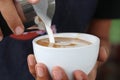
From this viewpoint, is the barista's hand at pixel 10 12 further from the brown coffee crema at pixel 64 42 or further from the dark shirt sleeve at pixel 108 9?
the dark shirt sleeve at pixel 108 9

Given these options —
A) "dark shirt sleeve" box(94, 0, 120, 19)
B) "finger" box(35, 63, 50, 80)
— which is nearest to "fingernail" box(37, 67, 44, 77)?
"finger" box(35, 63, 50, 80)

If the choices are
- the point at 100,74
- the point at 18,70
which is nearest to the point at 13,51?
the point at 18,70

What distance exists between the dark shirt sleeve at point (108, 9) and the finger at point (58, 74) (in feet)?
1.19

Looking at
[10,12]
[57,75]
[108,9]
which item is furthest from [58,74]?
[108,9]

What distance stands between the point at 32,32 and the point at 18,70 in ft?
0.37

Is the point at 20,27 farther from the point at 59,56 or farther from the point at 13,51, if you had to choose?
the point at 13,51

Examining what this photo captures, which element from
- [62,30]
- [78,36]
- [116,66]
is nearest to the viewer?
[78,36]

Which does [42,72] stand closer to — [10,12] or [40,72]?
[40,72]

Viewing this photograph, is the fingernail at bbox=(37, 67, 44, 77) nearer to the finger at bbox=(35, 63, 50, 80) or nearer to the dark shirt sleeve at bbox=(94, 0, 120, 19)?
the finger at bbox=(35, 63, 50, 80)

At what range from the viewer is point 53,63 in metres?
0.42

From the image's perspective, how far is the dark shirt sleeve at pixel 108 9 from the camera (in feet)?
2.39

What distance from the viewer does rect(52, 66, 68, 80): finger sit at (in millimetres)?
415

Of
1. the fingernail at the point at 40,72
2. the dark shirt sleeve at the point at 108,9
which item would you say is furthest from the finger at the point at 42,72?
the dark shirt sleeve at the point at 108,9

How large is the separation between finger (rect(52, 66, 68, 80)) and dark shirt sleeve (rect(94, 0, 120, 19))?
0.36m
